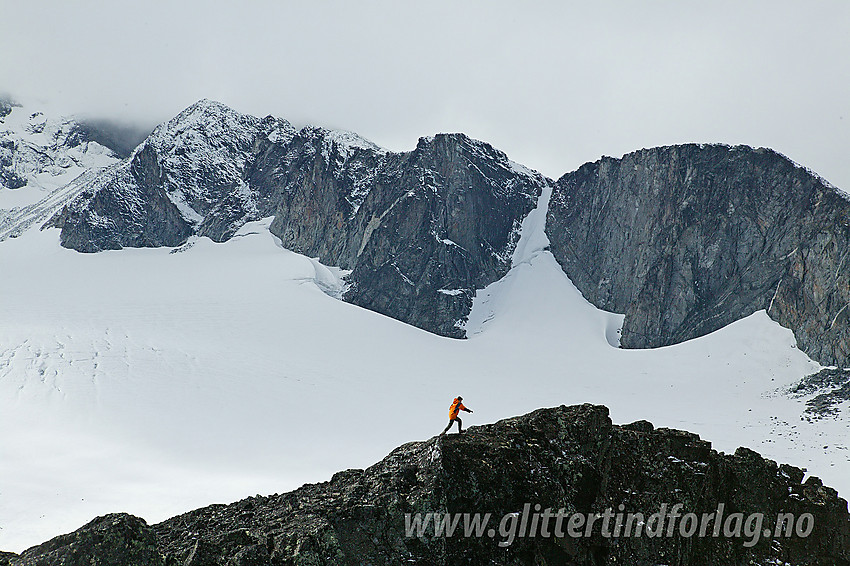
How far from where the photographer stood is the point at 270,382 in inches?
1656

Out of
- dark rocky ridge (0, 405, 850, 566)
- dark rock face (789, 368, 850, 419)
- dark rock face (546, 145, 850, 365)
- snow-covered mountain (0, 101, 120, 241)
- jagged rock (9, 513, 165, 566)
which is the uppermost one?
snow-covered mountain (0, 101, 120, 241)

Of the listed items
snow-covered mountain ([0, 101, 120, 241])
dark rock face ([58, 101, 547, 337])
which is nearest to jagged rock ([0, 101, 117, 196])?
snow-covered mountain ([0, 101, 120, 241])

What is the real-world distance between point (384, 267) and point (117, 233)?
46.5 meters

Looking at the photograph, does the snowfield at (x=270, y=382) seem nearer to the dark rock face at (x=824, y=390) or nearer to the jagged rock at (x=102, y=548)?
the dark rock face at (x=824, y=390)

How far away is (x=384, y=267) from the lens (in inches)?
3036

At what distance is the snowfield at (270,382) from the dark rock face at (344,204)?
7412 mm

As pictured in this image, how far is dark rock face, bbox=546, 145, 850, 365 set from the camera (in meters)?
49.5

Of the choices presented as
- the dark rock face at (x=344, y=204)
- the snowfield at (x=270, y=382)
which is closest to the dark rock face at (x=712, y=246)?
the snowfield at (x=270, y=382)

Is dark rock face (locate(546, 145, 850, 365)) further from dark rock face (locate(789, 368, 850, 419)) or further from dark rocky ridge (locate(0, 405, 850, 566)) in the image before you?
dark rocky ridge (locate(0, 405, 850, 566))

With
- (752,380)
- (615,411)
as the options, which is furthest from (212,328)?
(752,380)

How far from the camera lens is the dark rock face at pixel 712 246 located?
162 feet

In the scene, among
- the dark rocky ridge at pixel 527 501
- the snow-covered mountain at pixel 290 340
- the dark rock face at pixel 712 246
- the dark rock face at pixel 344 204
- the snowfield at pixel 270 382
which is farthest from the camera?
the dark rock face at pixel 344 204

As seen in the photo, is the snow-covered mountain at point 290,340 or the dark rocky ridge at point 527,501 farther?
the snow-covered mountain at point 290,340

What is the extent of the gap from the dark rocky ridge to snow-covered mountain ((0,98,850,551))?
15105 millimetres
